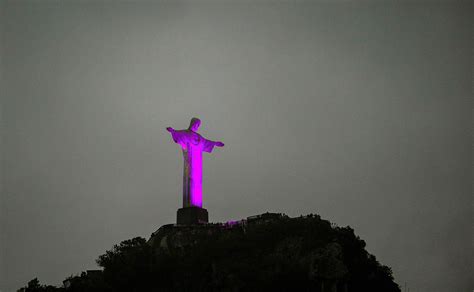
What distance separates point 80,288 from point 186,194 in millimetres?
10969

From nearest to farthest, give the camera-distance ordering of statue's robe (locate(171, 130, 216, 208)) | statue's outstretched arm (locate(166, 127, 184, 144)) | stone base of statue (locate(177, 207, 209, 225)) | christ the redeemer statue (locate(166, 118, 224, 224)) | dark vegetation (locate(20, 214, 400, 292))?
dark vegetation (locate(20, 214, 400, 292)), stone base of statue (locate(177, 207, 209, 225)), christ the redeemer statue (locate(166, 118, 224, 224)), statue's robe (locate(171, 130, 216, 208)), statue's outstretched arm (locate(166, 127, 184, 144))

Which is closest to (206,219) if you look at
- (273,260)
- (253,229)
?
(253,229)

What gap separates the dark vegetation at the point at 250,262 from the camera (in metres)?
31.2

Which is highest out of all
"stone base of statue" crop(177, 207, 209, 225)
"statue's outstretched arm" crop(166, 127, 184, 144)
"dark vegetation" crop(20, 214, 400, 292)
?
"statue's outstretched arm" crop(166, 127, 184, 144)

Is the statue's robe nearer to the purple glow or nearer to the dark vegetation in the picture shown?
the purple glow

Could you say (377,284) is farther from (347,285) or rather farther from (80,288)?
(80,288)

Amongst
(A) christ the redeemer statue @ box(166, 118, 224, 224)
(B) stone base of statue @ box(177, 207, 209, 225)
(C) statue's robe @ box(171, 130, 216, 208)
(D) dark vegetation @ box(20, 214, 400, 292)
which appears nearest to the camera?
(D) dark vegetation @ box(20, 214, 400, 292)

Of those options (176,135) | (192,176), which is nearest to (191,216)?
(192,176)

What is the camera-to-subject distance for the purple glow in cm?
4222

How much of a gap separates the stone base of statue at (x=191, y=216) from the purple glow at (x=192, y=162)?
75 cm

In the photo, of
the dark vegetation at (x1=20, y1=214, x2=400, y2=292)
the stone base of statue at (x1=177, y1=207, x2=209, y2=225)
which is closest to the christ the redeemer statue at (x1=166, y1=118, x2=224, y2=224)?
the stone base of statue at (x1=177, y1=207, x2=209, y2=225)

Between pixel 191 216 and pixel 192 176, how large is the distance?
3629 mm

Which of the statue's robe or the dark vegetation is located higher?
the statue's robe

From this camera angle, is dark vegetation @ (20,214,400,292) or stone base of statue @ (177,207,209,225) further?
stone base of statue @ (177,207,209,225)
